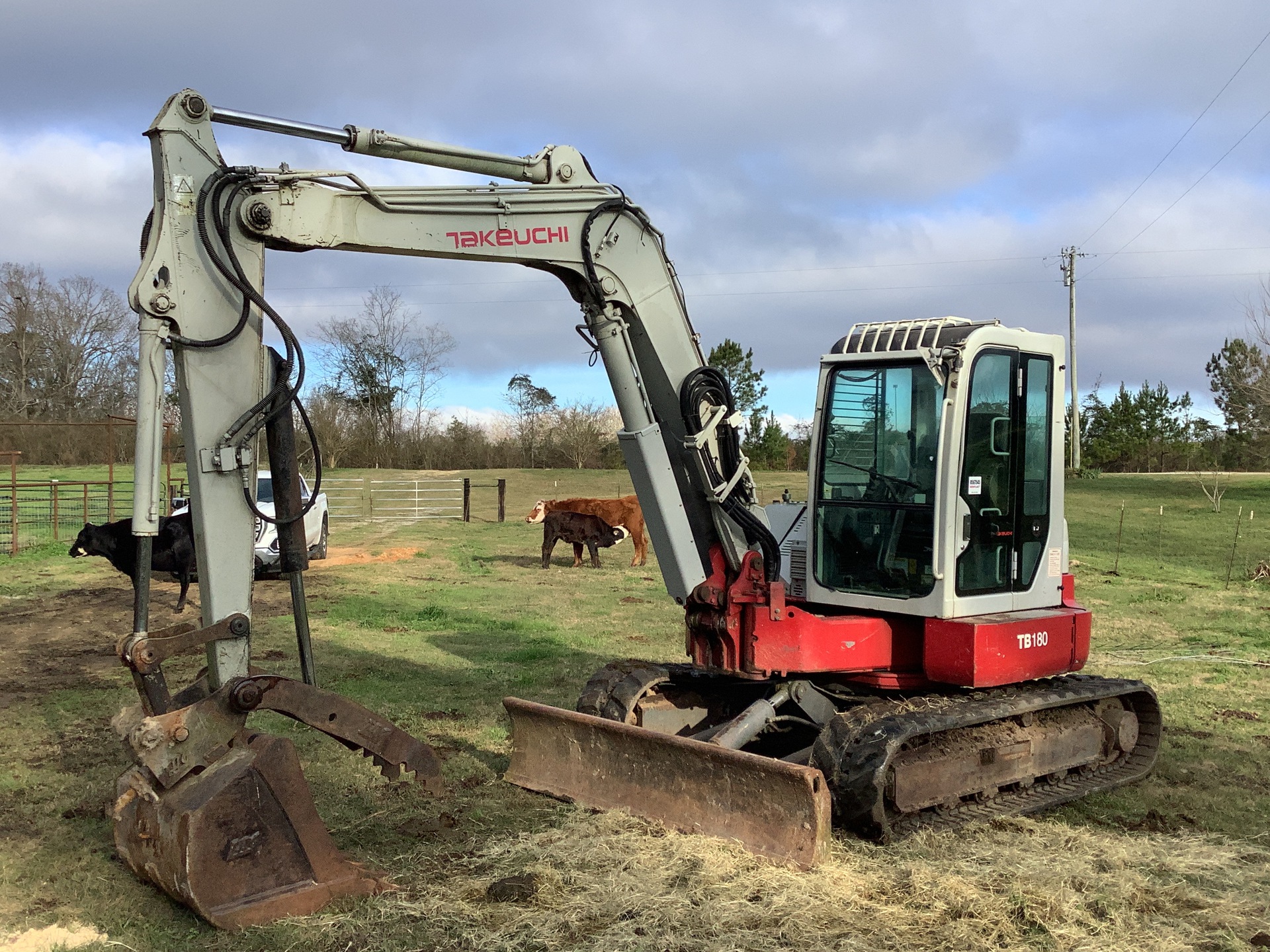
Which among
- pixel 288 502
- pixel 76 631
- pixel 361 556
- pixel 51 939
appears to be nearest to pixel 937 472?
pixel 288 502

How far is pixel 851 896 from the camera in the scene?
4871mm

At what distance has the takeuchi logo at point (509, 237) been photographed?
5.61 metres

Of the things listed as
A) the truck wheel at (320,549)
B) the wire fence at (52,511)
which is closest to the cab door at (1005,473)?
the truck wheel at (320,549)

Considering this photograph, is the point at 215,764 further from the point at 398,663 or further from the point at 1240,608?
the point at 1240,608

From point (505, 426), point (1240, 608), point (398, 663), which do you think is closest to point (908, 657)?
point (398, 663)

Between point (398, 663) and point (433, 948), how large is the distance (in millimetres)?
Answer: 6243

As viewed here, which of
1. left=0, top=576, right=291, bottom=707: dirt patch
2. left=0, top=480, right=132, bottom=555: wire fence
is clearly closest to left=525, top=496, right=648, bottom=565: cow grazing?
left=0, top=576, right=291, bottom=707: dirt patch

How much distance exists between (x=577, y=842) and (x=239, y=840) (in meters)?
1.68

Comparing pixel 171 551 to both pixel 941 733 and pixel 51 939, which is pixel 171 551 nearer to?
pixel 51 939

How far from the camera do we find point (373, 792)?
6.55 m

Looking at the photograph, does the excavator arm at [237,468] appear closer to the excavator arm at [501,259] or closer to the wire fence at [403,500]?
the excavator arm at [501,259]

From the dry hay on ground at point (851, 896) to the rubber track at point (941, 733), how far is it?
0.75 ft

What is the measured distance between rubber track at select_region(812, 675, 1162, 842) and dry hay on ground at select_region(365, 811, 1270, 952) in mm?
230

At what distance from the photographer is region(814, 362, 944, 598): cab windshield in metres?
6.29
